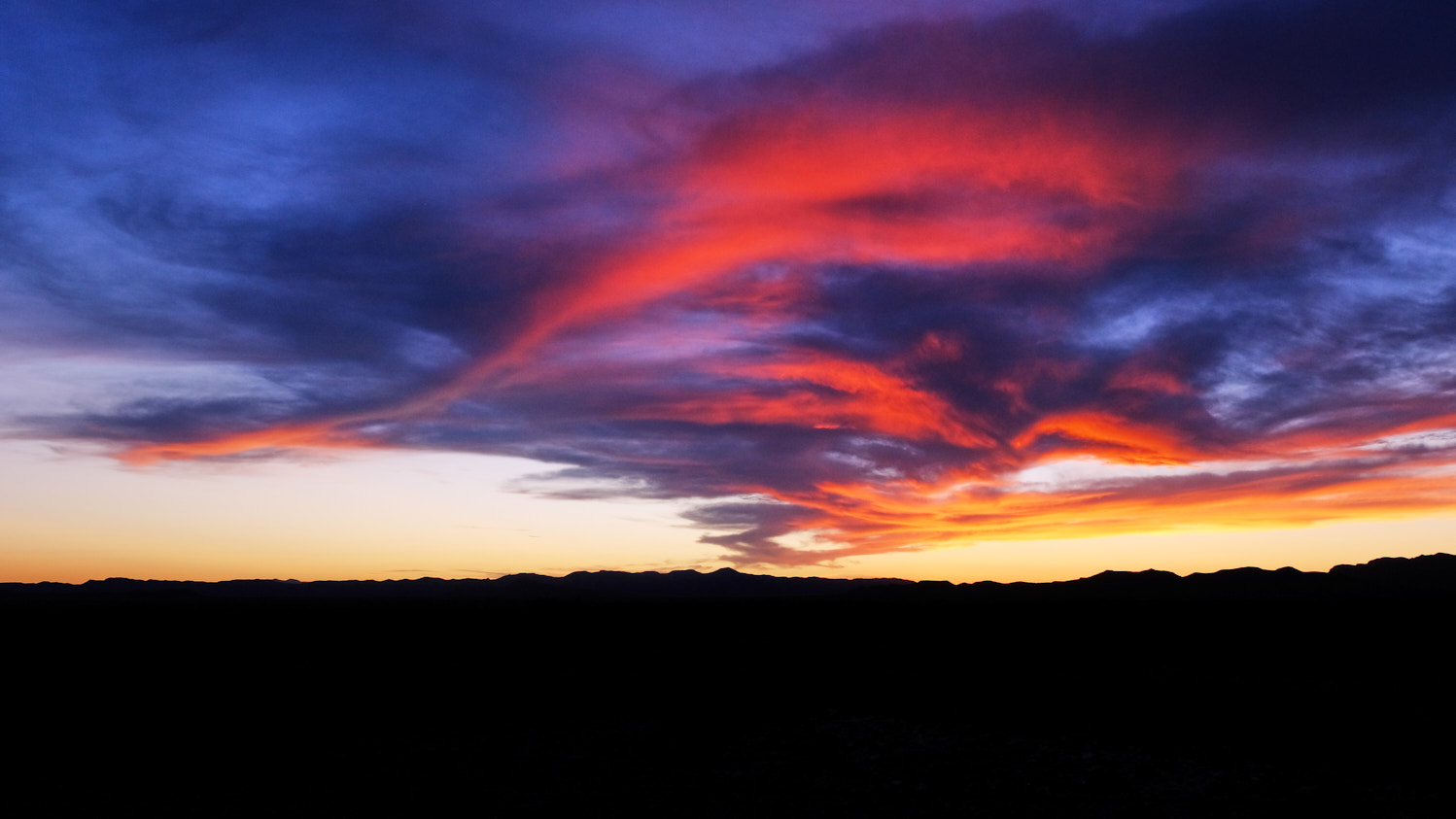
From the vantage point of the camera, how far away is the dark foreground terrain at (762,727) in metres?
20.1

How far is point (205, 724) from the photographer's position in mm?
31219

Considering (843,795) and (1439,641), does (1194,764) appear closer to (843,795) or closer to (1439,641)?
(843,795)

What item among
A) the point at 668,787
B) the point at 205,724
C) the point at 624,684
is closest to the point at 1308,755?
the point at 668,787

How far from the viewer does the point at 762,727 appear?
2877 centimetres

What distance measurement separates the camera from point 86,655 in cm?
4831

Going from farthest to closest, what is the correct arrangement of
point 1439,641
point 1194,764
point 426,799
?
1. point 1439,641
2. point 426,799
3. point 1194,764

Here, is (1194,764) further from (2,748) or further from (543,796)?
(2,748)

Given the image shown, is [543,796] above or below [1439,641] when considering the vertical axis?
below

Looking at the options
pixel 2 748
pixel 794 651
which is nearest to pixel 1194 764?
pixel 794 651

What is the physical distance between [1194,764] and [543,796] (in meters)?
15.3

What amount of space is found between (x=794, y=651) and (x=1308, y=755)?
29.1 meters

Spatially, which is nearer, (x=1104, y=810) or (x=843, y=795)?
(x=1104, y=810)

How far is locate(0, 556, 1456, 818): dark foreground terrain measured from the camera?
20062mm

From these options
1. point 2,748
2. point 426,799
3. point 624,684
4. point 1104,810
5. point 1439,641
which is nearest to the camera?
point 1104,810
